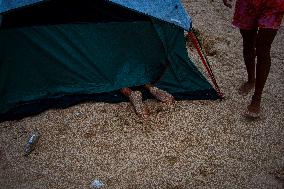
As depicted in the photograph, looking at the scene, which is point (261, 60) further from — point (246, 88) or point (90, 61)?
point (90, 61)

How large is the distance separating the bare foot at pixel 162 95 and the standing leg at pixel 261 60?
0.79 m

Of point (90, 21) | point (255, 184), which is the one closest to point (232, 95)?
point (255, 184)

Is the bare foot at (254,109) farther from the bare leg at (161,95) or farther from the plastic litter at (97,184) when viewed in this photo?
the plastic litter at (97,184)

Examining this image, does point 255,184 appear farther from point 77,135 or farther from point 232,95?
point 77,135

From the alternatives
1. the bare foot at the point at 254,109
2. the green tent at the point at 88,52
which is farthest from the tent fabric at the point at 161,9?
the bare foot at the point at 254,109

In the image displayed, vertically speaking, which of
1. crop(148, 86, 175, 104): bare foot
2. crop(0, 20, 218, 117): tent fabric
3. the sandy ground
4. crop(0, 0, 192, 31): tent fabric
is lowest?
the sandy ground

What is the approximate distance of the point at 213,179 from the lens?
2.81m

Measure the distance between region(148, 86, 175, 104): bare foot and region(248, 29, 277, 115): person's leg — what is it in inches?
30.9

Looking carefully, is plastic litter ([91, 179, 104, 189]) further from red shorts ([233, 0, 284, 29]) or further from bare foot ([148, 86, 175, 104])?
red shorts ([233, 0, 284, 29])

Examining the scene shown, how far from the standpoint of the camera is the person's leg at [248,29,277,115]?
297cm

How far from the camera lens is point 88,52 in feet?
11.6

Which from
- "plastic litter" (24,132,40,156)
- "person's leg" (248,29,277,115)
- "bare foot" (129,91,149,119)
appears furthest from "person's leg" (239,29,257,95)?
"plastic litter" (24,132,40,156)

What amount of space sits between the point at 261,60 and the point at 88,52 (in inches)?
65.2

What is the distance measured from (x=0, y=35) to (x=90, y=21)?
841mm
